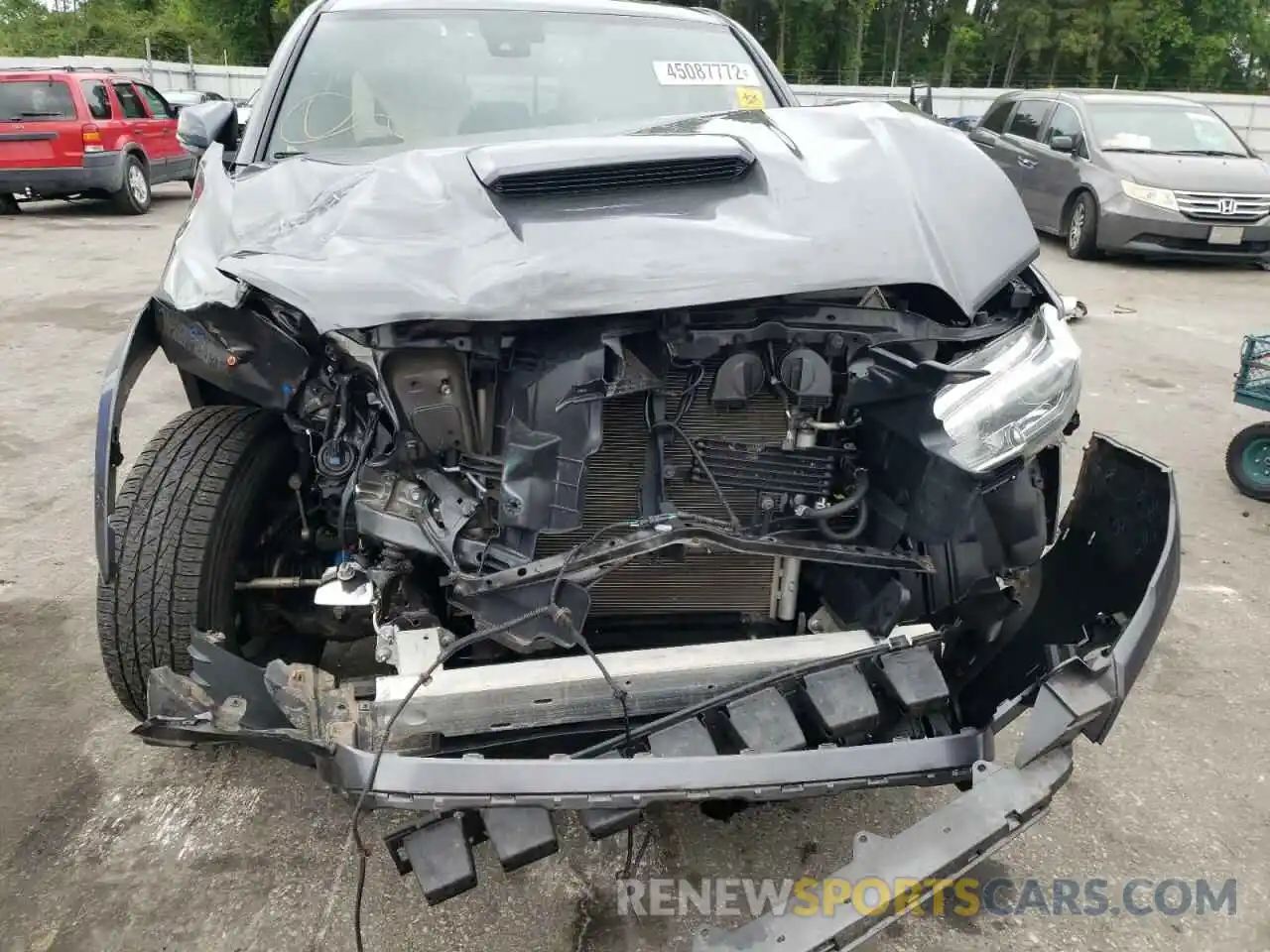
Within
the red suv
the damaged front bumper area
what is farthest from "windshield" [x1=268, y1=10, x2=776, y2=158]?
the red suv

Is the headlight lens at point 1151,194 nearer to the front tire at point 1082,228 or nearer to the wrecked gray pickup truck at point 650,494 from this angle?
the front tire at point 1082,228

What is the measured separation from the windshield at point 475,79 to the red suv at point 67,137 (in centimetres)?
937

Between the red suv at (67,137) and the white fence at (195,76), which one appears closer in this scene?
the red suv at (67,137)

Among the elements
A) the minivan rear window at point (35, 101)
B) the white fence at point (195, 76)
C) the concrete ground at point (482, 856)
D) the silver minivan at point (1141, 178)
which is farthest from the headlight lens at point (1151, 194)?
the white fence at point (195, 76)

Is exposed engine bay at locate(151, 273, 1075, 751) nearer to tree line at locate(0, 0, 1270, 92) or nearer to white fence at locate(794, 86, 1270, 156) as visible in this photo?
white fence at locate(794, 86, 1270, 156)

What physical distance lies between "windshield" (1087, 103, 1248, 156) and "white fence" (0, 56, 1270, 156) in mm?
9695

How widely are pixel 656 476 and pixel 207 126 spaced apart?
2.15 m

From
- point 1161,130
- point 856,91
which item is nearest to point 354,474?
point 1161,130

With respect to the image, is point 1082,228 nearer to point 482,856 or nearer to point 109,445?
point 482,856

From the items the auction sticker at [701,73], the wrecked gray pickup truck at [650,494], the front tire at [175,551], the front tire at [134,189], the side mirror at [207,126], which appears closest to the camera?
the wrecked gray pickup truck at [650,494]

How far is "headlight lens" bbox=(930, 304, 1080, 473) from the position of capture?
1798 millimetres

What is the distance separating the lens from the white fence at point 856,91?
20078 mm

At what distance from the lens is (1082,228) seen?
916 cm

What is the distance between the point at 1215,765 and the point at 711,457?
1707 mm
